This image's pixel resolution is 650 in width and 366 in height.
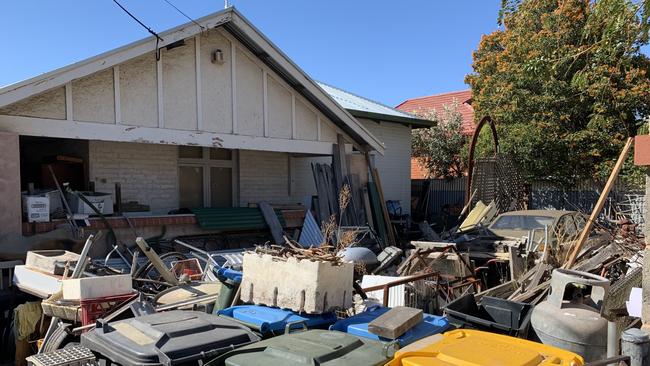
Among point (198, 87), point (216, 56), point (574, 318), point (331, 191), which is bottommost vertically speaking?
point (574, 318)

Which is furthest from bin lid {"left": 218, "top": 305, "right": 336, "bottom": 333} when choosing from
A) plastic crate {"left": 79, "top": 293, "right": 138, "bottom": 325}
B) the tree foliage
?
the tree foliage

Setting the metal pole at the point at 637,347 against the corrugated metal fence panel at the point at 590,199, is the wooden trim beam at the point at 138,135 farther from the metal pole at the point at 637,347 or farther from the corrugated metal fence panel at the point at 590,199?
the corrugated metal fence panel at the point at 590,199

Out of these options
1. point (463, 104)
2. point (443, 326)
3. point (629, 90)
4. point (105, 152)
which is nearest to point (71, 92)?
point (105, 152)

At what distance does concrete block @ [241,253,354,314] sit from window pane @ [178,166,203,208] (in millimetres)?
7604

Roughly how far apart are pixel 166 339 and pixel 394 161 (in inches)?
563

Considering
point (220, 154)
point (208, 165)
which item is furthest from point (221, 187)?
point (220, 154)

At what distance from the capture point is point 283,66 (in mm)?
10258

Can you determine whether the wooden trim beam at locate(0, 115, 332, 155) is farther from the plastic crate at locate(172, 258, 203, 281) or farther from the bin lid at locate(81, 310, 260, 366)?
the bin lid at locate(81, 310, 260, 366)

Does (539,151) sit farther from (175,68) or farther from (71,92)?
(71,92)

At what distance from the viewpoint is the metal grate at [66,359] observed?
12.1ft

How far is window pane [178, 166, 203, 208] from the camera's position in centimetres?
1134

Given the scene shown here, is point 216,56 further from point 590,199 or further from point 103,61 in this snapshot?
point 590,199

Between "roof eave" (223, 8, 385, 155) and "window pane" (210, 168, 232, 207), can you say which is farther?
"window pane" (210, 168, 232, 207)

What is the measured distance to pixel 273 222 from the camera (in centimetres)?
1107
